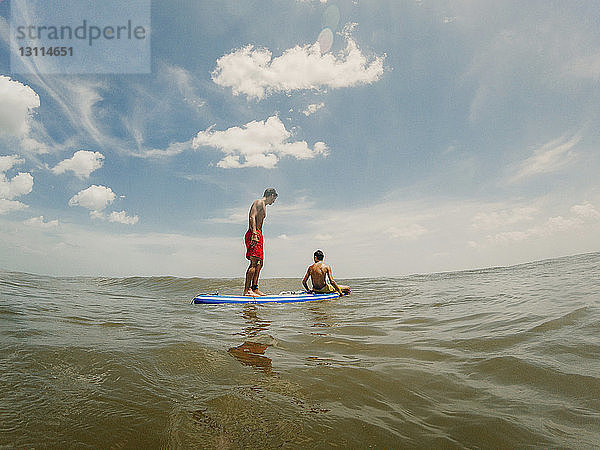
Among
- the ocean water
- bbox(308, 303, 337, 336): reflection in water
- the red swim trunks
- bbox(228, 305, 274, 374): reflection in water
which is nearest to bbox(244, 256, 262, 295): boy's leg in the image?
the red swim trunks

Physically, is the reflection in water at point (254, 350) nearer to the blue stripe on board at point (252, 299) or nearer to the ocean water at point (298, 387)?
the ocean water at point (298, 387)

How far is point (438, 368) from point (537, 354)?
3.25 ft

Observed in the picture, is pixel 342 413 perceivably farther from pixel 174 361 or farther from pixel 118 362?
pixel 118 362

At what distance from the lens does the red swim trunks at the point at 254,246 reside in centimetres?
883

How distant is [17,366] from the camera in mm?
2295

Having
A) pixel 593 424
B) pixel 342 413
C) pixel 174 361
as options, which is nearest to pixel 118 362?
pixel 174 361

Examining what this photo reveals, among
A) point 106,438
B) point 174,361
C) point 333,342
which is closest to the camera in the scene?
point 106,438

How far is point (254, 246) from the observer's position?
8844mm

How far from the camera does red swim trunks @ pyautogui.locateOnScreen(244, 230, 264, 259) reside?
29.0 ft

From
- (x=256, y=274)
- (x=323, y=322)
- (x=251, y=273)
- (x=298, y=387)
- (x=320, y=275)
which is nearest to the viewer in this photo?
(x=298, y=387)

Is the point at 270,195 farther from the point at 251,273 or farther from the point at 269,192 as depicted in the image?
the point at 251,273

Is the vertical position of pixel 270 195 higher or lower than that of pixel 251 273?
higher

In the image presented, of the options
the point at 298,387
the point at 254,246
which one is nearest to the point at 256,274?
the point at 254,246

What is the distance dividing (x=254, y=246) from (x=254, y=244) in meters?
0.06
